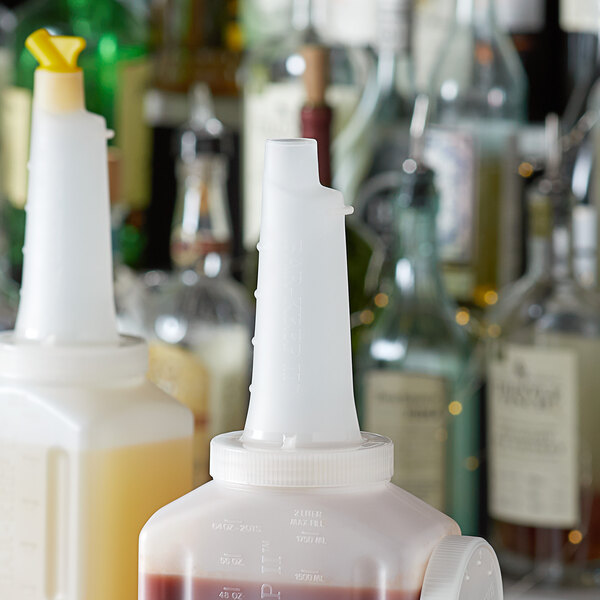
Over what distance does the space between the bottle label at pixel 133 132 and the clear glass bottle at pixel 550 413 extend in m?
0.31

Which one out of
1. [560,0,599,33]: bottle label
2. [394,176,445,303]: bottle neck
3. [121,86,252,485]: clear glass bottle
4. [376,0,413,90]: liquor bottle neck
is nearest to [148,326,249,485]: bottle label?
[121,86,252,485]: clear glass bottle

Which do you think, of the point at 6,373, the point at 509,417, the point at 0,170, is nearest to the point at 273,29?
the point at 0,170

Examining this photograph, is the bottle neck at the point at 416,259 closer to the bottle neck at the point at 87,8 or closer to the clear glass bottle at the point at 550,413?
the clear glass bottle at the point at 550,413

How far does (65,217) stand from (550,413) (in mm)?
386

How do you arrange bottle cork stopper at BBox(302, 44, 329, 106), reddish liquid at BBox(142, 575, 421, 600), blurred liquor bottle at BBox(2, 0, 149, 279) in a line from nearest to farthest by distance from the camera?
1. reddish liquid at BBox(142, 575, 421, 600)
2. bottle cork stopper at BBox(302, 44, 329, 106)
3. blurred liquor bottle at BBox(2, 0, 149, 279)

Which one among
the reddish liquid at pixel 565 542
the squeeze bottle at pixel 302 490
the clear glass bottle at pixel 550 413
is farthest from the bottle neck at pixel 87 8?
the squeeze bottle at pixel 302 490

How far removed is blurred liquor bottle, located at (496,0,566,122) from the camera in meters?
0.83

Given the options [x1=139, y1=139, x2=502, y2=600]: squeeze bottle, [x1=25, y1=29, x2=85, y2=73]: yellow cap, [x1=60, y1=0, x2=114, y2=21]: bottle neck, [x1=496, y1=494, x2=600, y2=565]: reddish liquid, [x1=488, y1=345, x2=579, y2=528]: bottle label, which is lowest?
[x1=496, y1=494, x2=600, y2=565]: reddish liquid

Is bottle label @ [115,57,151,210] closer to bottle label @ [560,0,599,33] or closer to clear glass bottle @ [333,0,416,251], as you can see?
clear glass bottle @ [333,0,416,251]

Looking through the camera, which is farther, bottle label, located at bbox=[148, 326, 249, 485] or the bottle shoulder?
bottle label, located at bbox=[148, 326, 249, 485]

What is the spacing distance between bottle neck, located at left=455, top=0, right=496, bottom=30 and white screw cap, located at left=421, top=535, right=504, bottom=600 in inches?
21.0

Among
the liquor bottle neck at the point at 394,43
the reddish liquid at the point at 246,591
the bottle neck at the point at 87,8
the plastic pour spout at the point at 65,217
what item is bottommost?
the reddish liquid at the point at 246,591

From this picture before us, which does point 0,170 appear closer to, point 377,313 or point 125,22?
point 125,22

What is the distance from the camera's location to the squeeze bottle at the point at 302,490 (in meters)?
0.30
